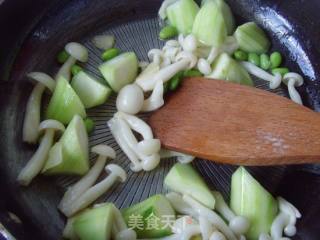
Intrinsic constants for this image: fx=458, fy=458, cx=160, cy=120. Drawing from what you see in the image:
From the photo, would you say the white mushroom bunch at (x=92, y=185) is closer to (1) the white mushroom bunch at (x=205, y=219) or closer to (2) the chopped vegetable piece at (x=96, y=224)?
(2) the chopped vegetable piece at (x=96, y=224)

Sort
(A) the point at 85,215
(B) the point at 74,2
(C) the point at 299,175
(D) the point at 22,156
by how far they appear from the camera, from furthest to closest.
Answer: (B) the point at 74,2 → (C) the point at 299,175 → (D) the point at 22,156 → (A) the point at 85,215

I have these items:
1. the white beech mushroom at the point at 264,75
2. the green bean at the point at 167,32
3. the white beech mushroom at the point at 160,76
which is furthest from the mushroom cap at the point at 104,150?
the white beech mushroom at the point at 264,75

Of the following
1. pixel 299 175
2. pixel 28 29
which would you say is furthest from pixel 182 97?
pixel 28 29

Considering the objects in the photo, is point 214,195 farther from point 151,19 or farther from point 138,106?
point 151,19

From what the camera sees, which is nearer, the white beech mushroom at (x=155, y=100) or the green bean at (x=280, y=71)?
the white beech mushroom at (x=155, y=100)

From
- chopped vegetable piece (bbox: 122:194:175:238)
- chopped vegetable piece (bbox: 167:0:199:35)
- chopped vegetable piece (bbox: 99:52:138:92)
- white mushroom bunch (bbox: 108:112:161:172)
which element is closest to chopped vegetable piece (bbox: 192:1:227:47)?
chopped vegetable piece (bbox: 167:0:199:35)

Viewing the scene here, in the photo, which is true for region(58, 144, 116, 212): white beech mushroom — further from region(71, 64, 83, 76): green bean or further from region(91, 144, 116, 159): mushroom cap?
region(71, 64, 83, 76): green bean

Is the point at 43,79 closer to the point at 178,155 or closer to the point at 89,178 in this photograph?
the point at 89,178
